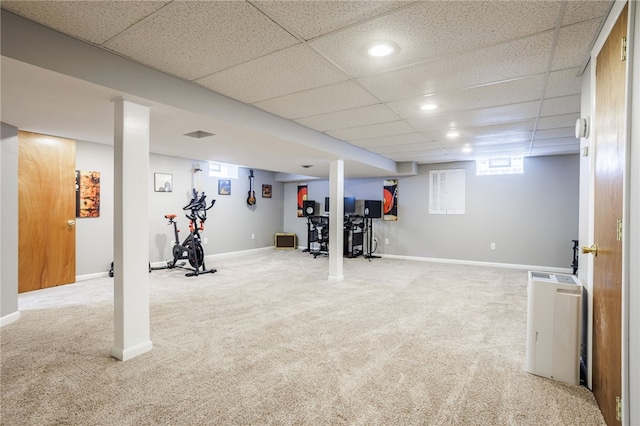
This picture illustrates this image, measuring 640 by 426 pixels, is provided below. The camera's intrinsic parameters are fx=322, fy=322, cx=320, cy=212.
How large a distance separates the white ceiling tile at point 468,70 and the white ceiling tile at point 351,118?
1.49 ft

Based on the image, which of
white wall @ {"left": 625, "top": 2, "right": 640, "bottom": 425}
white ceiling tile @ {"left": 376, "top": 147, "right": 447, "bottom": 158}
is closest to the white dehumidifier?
white wall @ {"left": 625, "top": 2, "right": 640, "bottom": 425}

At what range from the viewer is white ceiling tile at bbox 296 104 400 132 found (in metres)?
3.50

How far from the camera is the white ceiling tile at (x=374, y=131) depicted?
4.11 metres

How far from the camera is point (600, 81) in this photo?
1.95m

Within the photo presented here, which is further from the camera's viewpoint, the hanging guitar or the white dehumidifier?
the hanging guitar

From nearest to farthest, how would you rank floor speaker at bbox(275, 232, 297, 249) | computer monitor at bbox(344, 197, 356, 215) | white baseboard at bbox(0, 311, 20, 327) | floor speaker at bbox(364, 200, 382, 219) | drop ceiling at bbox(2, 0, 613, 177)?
1. drop ceiling at bbox(2, 0, 613, 177)
2. white baseboard at bbox(0, 311, 20, 327)
3. floor speaker at bbox(364, 200, 382, 219)
4. computer monitor at bbox(344, 197, 356, 215)
5. floor speaker at bbox(275, 232, 297, 249)

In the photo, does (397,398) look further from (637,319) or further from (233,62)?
(233,62)

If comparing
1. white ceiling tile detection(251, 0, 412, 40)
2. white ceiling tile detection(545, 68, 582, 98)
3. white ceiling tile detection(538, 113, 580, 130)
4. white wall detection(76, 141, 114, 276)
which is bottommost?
white wall detection(76, 141, 114, 276)

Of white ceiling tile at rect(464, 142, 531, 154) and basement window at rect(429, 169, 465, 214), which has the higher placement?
white ceiling tile at rect(464, 142, 531, 154)

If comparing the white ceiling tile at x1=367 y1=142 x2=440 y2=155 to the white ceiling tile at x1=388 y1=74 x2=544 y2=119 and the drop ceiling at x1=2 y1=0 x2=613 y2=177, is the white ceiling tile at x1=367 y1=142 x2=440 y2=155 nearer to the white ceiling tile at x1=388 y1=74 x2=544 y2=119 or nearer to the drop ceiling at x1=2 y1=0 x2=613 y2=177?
the drop ceiling at x1=2 y1=0 x2=613 y2=177

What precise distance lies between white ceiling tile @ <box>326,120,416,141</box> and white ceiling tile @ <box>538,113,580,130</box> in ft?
4.96

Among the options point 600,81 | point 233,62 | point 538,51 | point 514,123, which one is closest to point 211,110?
point 233,62

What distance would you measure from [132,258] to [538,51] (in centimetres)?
335

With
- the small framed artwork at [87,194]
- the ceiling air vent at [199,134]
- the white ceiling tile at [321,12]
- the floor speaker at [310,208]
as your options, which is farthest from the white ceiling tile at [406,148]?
the small framed artwork at [87,194]
